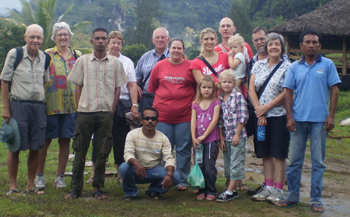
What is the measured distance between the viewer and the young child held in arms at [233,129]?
4.75 m

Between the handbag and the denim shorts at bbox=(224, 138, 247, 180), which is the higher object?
the handbag

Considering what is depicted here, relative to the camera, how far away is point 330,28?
18047 millimetres

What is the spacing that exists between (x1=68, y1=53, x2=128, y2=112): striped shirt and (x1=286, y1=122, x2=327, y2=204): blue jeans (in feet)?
7.53

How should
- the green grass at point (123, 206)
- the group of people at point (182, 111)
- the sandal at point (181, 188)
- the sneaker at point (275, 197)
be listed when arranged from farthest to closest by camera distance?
1. the sandal at point (181, 188)
2. the sneaker at point (275, 197)
3. the group of people at point (182, 111)
4. the green grass at point (123, 206)

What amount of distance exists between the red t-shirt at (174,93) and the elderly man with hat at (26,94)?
1.51 meters

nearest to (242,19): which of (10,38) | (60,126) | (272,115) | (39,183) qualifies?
(10,38)

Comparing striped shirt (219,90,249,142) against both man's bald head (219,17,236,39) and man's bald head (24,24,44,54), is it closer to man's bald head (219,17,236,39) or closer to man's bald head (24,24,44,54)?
man's bald head (219,17,236,39)

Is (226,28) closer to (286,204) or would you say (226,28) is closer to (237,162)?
(237,162)

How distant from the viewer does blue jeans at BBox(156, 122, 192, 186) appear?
200 inches

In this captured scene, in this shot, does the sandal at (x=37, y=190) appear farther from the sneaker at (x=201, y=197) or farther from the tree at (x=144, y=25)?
the tree at (x=144, y=25)

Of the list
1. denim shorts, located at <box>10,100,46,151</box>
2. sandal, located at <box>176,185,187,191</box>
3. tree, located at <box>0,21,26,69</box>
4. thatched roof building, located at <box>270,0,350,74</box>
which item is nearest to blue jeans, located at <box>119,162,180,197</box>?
sandal, located at <box>176,185,187,191</box>

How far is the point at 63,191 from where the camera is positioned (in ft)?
16.4

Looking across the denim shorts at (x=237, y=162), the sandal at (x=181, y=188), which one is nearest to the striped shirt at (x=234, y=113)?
the denim shorts at (x=237, y=162)

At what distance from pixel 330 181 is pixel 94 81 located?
13.8ft
